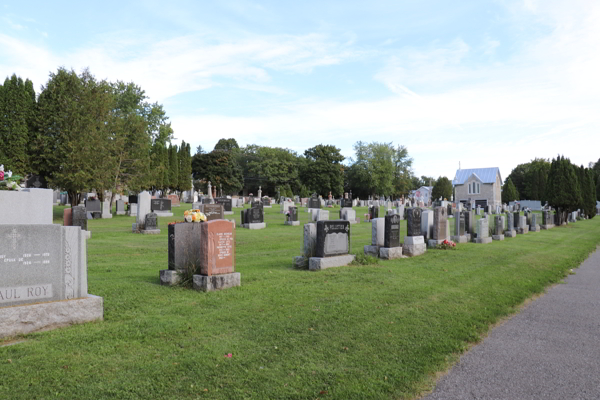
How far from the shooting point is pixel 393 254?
484 inches

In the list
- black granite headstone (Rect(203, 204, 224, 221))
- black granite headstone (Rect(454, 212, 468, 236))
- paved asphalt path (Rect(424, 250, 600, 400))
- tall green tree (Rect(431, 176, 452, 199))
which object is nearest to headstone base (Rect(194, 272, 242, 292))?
paved asphalt path (Rect(424, 250, 600, 400))

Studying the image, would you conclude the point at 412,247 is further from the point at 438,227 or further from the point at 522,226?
the point at 522,226

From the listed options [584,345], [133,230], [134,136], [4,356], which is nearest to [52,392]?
[4,356]

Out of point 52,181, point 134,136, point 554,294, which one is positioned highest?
point 134,136

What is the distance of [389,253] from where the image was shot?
12148 millimetres

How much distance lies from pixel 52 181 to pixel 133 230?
12.0 metres

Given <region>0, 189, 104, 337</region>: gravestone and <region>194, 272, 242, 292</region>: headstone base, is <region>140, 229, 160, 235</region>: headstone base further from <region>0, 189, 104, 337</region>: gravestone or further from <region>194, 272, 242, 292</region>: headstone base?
<region>0, 189, 104, 337</region>: gravestone

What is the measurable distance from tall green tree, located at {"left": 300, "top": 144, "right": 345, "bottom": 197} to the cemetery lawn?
62865 mm

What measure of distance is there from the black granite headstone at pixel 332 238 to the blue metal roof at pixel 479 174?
242ft

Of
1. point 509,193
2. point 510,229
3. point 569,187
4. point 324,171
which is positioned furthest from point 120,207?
point 509,193

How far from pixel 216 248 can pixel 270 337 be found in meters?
2.90

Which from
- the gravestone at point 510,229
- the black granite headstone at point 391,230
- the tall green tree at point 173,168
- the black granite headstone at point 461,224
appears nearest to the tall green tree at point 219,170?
the tall green tree at point 173,168

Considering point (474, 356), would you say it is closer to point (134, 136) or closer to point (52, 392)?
point (52, 392)

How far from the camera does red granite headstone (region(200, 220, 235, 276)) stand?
7.56m
